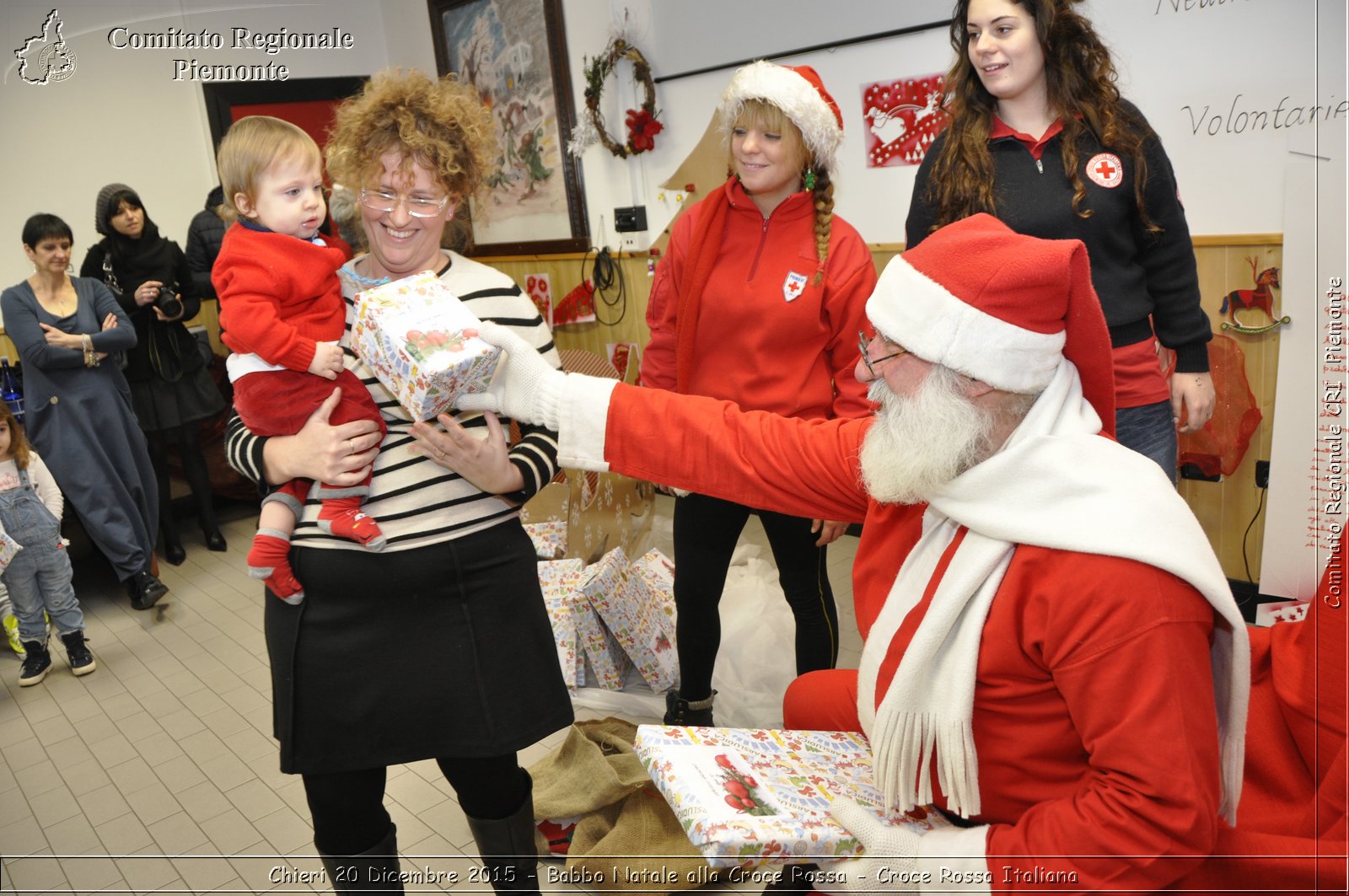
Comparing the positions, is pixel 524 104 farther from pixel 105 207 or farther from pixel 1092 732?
pixel 1092 732

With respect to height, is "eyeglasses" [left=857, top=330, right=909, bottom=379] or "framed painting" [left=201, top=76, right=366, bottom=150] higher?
"framed painting" [left=201, top=76, right=366, bottom=150]

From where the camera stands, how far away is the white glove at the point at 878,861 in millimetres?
1230

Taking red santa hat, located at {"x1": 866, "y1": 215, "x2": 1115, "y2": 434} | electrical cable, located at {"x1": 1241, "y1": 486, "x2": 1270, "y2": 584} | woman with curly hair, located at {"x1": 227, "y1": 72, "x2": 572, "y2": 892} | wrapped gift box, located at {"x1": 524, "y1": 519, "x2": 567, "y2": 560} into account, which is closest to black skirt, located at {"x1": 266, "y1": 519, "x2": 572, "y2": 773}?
woman with curly hair, located at {"x1": 227, "y1": 72, "x2": 572, "y2": 892}

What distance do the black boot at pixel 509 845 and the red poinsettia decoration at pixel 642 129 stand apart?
380 centimetres

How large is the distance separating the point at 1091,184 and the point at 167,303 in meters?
4.03

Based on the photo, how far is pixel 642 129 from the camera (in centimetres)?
492

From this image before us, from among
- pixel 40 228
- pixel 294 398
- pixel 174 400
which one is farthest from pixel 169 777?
pixel 174 400

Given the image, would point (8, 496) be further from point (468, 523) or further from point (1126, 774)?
point (1126, 774)

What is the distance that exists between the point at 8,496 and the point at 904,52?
3.67 m

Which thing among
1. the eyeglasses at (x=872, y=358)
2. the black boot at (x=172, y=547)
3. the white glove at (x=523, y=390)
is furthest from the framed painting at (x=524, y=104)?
the eyeglasses at (x=872, y=358)

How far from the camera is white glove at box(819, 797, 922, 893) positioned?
123cm

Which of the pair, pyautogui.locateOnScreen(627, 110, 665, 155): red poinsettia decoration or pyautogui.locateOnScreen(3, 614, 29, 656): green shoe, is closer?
pyautogui.locateOnScreen(3, 614, 29, 656): green shoe

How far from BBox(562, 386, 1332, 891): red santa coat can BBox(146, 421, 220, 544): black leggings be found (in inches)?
172

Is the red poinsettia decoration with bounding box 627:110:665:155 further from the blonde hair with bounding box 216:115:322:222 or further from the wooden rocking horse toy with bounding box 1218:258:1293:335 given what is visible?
the blonde hair with bounding box 216:115:322:222
